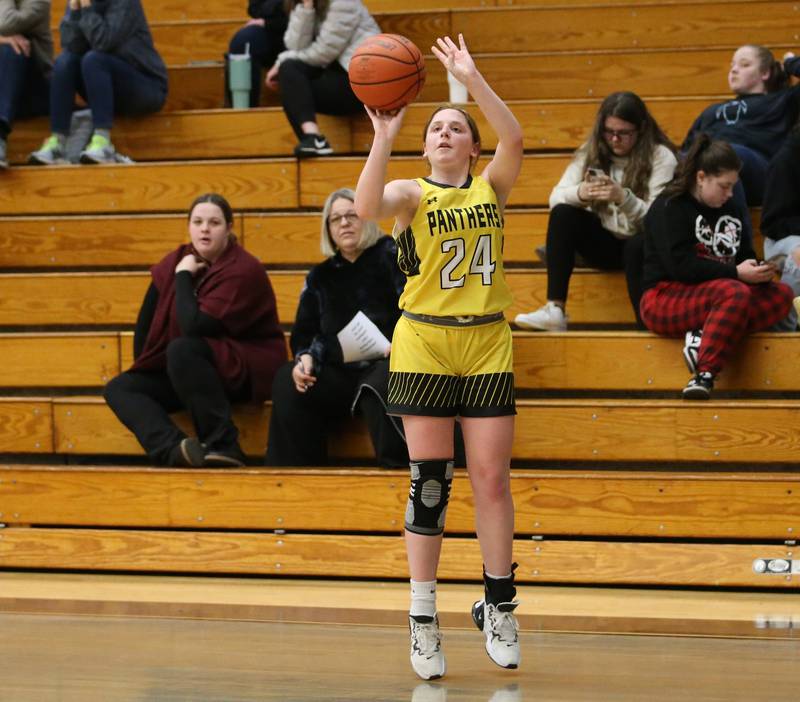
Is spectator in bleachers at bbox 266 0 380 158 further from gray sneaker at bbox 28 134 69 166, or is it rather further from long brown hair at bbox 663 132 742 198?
long brown hair at bbox 663 132 742 198

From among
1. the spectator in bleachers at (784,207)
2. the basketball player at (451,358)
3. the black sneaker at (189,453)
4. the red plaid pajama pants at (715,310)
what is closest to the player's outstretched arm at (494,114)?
the basketball player at (451,358)

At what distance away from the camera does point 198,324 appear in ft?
14.7

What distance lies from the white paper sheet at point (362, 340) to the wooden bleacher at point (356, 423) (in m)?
0.32

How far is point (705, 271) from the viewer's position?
14.4 ft

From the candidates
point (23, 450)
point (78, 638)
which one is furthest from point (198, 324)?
point (78, 638)

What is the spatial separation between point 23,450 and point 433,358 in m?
2.25

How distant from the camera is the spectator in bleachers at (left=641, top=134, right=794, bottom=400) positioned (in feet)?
14.1

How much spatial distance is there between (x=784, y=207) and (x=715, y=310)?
0.63 metres

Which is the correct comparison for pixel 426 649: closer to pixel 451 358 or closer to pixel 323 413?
pixel 451 358

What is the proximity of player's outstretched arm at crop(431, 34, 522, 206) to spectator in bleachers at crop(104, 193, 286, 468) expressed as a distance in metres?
1.58

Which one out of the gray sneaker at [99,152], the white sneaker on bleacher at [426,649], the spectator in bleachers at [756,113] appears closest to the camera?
the white sneaker on bleacher at [426,649]

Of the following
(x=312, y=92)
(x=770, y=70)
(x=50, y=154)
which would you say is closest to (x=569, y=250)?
(x=770, y=70)

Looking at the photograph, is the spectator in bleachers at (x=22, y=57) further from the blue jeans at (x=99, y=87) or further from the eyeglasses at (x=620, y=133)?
the eyeglasses at (x=620, y=133)

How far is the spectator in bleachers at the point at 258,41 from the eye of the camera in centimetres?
617
